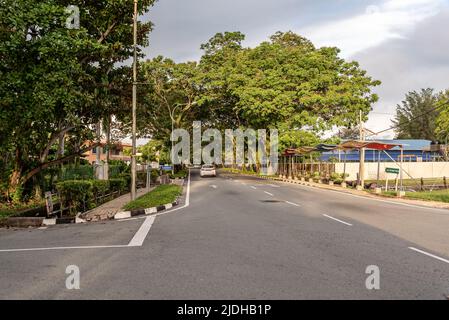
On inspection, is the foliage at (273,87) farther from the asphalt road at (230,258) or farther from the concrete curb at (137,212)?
the asphalt road at (230,258)

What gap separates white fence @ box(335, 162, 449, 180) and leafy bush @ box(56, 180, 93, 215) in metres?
26.1

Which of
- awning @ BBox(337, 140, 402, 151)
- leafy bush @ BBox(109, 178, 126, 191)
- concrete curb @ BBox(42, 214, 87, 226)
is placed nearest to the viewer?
concrete curb @ BBox(42, 214, 87, 226)

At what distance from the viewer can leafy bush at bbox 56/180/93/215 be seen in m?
13.1

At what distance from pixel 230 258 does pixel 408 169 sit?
37.6 metres

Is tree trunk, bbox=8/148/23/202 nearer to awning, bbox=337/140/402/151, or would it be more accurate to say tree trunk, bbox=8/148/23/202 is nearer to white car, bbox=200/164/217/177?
awning, bbox=337/140/402/151

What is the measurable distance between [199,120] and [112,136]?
1199cm

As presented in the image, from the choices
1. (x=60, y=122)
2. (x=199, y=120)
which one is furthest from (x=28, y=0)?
(x=199, y=120)

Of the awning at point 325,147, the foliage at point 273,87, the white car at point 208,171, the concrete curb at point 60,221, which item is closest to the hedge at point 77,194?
the concrete curb at point 60,221

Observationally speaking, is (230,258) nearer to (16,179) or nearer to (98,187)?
(98,187)

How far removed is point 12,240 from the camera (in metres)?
8.53

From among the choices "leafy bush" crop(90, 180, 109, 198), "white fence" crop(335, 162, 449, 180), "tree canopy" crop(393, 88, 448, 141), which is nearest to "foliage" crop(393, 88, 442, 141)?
"tree canopy" crop(393, 88, 448, 141)

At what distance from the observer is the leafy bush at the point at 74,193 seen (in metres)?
13.1

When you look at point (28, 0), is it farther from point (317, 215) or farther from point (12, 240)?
point (317, 215)

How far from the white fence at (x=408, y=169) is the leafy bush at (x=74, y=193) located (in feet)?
85.7
